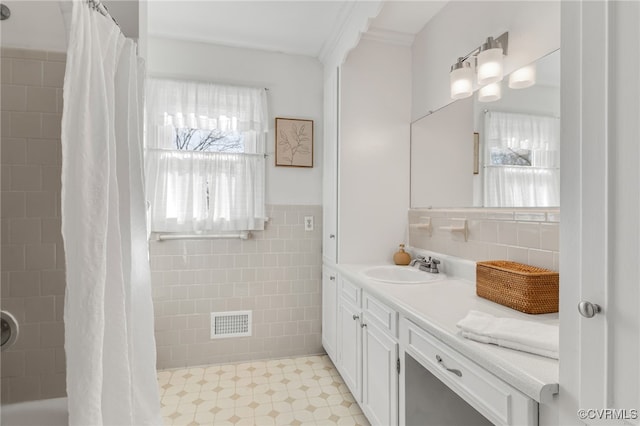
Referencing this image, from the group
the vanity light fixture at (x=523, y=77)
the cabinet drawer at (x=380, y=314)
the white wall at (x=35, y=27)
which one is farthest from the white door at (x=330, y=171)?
the white wall at (x=35, y=27)

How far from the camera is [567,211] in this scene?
692 mm

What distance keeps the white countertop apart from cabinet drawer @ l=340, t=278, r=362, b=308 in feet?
0.17

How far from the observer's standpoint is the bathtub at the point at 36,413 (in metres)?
1.23

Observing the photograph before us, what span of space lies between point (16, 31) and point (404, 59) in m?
2.21

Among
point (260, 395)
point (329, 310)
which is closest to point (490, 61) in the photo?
point (329, 310)

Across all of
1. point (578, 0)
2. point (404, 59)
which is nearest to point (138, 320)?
point (578, 0)

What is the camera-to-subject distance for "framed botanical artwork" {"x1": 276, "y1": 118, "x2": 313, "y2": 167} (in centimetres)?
264

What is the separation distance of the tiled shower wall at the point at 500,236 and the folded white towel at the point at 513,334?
56cm

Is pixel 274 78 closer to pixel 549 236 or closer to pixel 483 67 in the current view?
pixel 483 67

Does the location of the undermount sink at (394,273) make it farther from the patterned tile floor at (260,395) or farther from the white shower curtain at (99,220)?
the white shower curtain at (99,220)

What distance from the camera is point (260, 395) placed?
85.0 inches

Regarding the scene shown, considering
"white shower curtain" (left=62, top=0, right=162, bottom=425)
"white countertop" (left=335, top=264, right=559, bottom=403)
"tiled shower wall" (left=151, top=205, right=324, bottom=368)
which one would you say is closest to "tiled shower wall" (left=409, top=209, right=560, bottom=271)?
"white countertop" (left=335, top=264, right=559, bottom=403)

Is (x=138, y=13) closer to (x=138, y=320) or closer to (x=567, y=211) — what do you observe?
(x=138, y=320)

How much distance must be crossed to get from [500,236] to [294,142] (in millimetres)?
1701
